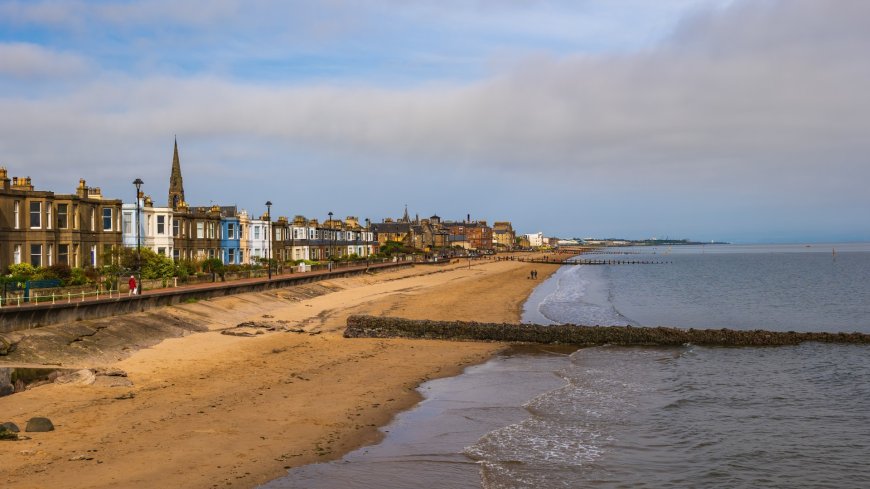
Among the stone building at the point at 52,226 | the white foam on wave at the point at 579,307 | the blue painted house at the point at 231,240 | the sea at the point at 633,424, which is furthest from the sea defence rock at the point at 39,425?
the blue painted house at the point at 231,240

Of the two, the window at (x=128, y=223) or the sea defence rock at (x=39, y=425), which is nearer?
the sea defence rock at (x=39, y=425)

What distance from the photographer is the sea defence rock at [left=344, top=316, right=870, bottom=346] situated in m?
38.1

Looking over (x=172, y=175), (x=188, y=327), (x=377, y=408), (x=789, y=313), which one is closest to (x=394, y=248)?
(x=172, y=175)

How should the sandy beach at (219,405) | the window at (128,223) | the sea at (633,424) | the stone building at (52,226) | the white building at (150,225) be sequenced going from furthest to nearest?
the white building at (150,225)
the window at (128,223)
the stone building at (52,226)
the sea at (633,424)
the sandy beach at (219,405)

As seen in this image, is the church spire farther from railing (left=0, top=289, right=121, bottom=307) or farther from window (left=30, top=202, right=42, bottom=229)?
railing (left=0, top=289, right=121, bottom=307)

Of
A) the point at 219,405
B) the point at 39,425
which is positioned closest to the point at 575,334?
the point at 219,405

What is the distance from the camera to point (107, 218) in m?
52.8

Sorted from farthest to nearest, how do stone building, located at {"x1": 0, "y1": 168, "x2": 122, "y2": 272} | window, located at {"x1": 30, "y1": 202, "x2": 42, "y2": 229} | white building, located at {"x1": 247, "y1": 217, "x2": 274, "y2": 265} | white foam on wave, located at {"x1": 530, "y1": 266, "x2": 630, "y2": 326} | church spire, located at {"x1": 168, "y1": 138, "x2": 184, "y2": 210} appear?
church spire, located at {"x1": 168, "y1": 138, "x2": 184, "y2": 210} → white building, located at {"x1": 247, "y1": 217, "x2": 274, "y2": 265} → white foam on wave, located at {"x1": 530, "y1": 266, "x2": 630, "y2": 326} → window, located at {"x1": 30, "y1": 202, "x2": 42, "y2": 229} → stone building, located at {"x1": 0, "y1": 168, "x2": 122, "y2": 272}

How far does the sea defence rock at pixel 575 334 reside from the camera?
125ft

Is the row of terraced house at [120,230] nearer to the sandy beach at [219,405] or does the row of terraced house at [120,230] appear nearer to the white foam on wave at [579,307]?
the sandy beach at [219,405]

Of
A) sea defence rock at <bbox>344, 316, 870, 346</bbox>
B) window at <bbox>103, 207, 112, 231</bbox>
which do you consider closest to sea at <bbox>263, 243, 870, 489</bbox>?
sea defence rock at <bbox>344, 316, 870, 346</bbox>

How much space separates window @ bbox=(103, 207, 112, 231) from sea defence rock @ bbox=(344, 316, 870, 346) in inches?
983

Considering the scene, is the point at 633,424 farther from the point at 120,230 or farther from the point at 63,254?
the point at 120,230

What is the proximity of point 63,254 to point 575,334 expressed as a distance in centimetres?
3467
